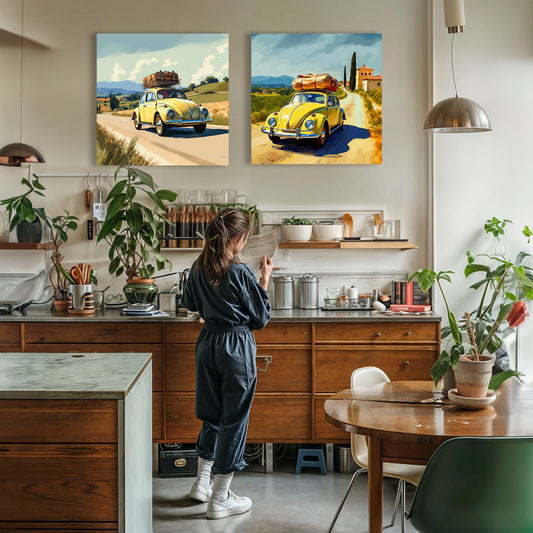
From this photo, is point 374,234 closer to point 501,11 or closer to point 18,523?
point 501,11

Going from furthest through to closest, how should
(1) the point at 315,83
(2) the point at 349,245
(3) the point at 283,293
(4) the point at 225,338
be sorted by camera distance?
(1) the point at 315,83
(3) the point at 283,293
(2) the point at 349,245
(4) the point at 225,338

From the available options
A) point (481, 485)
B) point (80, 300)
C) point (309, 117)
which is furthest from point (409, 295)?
point (481, 485)

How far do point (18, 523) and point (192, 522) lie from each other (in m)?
1.55

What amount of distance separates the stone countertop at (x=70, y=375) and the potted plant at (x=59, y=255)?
192 centimetres

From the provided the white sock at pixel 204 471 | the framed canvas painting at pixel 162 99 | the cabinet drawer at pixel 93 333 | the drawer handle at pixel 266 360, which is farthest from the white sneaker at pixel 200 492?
the framed canvas painting at pixel 162 99

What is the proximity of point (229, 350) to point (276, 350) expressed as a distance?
824 mm

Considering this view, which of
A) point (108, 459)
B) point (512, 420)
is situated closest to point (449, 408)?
point (512, 420)

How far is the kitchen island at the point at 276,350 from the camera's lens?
446 cm

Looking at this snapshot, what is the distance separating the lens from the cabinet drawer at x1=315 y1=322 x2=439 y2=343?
14.6 feet

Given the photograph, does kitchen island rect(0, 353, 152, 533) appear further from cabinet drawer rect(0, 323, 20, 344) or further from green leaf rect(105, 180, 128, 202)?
green leaf rect(105, 180, 128, 202)

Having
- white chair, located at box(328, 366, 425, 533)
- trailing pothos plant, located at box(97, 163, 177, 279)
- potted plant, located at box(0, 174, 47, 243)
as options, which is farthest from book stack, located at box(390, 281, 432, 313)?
potted plant, located at box(0, 174, 47, 243)

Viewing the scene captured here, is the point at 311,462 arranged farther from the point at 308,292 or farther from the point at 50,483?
the point at 50,483

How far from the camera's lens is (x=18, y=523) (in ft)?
7.72

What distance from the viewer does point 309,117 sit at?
5.03m
